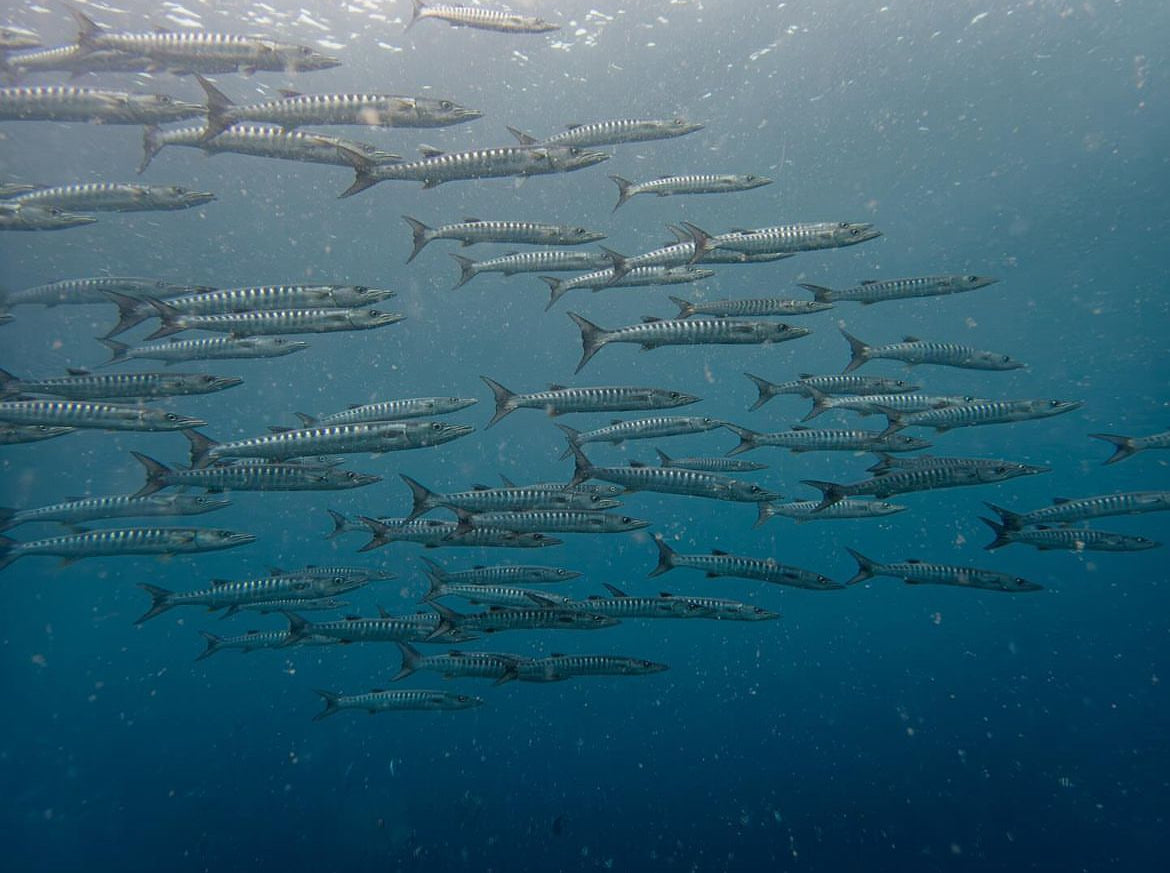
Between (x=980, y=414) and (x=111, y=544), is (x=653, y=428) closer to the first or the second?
(x=980, y=414)

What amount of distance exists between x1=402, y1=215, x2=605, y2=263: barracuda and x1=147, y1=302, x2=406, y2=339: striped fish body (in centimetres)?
153

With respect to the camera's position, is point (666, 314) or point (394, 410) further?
point (666, 314)

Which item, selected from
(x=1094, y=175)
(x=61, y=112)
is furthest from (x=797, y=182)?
(x=61, y=112)

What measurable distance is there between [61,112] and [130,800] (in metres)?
24.1

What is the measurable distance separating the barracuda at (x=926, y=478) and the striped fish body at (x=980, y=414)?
3.25 ft

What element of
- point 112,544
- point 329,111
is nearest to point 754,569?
point 329,111

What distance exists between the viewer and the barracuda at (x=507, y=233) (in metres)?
7.83

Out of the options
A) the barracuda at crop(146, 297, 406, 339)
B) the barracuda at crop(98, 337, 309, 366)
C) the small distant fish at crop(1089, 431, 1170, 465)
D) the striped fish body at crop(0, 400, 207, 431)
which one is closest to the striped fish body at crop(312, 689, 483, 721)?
the striped fish body at crop(0, 400, 207, 431)

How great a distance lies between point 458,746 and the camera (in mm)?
26375

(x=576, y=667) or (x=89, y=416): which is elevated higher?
(x=89, y=416)

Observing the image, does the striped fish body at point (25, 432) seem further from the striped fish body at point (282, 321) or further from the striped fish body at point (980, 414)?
the striped fish body at point (980, 414)

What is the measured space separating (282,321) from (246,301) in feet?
2.18

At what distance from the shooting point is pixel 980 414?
Result: 8.55 m

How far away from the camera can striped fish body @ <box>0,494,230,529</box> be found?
823 centimetres
